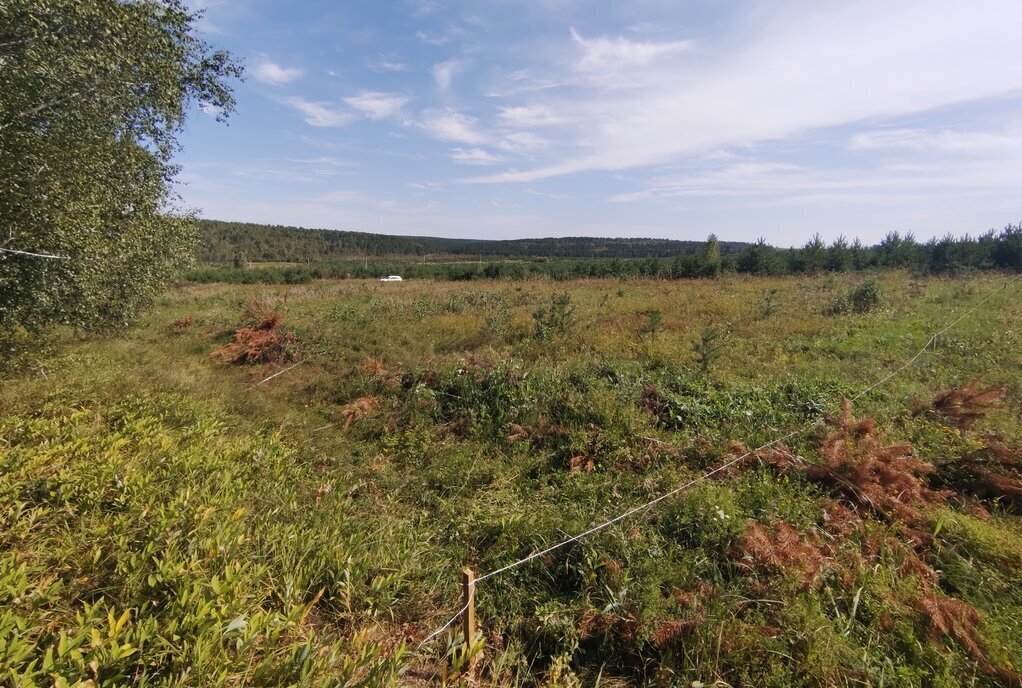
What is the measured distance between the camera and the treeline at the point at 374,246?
77812 millimetres

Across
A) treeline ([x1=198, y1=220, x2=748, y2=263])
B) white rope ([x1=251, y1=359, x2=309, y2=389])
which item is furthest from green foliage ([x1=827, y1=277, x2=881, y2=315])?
treeline ([x1=198, y1=220, x2=748, y2=263])

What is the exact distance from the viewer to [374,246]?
102 metres

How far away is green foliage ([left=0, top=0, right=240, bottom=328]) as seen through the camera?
18.5 feet

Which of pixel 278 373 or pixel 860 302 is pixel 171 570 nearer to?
pixel 278 373

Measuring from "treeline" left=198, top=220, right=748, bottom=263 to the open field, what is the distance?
5733 cm

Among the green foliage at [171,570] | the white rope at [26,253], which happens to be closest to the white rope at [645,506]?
the green foliage at [171,570]

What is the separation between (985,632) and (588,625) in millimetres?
2535

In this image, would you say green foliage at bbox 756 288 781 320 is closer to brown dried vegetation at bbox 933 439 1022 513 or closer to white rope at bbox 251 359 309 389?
brown dried vegetation at bbox 933 439 1022 513

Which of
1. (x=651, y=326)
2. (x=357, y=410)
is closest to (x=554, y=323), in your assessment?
(x=651, y=326)

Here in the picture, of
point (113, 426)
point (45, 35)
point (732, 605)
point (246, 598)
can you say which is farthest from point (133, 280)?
point (732, 605)

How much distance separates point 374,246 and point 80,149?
10115 cm

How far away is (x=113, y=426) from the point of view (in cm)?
492

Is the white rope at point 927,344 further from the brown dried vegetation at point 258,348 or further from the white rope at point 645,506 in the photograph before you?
the brown dried vegetation at point 258,348

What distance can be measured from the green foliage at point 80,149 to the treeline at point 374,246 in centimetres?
5559
